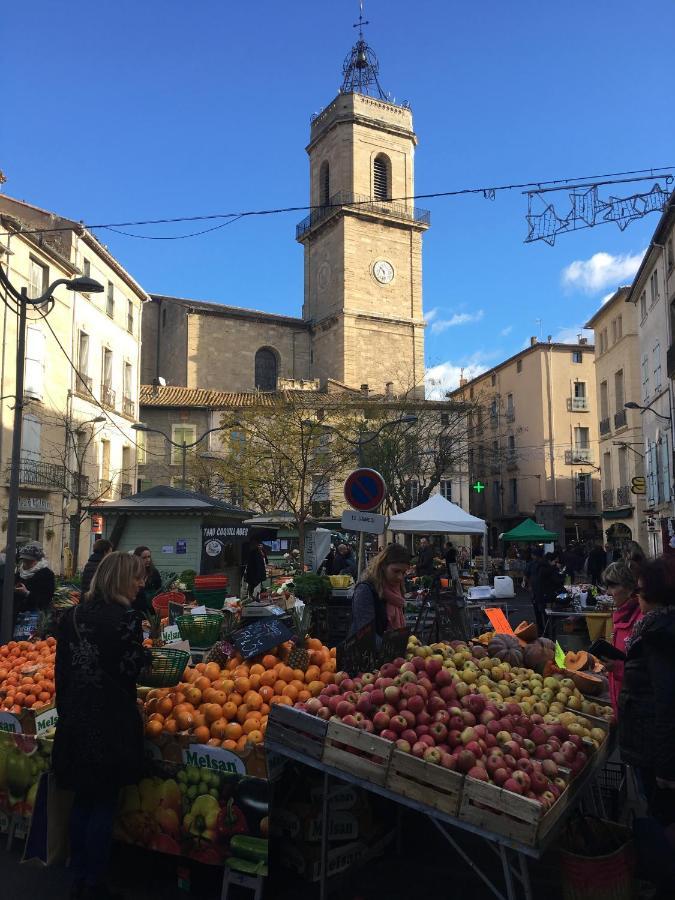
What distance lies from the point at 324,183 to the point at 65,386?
94.3 ft

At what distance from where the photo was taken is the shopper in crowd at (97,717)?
145 inches

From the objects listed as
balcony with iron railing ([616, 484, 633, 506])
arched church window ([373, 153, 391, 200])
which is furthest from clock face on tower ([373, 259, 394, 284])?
balcony with iron railing ([616, 484, 633, 506])

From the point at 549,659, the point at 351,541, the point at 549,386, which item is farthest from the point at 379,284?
the point at 549,659

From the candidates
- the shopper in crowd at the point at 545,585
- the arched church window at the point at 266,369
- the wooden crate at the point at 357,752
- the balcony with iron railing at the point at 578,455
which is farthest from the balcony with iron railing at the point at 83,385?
the balcony with iron railing at the point at 578,455

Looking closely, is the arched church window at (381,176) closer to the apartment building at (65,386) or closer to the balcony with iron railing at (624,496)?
the apartment building at (65,386)

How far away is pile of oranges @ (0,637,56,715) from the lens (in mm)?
4816

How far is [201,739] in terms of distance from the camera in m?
3.94

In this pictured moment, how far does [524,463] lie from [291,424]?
22.3m

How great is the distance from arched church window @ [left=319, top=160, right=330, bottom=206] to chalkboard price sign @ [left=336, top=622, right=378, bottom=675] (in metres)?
48.7

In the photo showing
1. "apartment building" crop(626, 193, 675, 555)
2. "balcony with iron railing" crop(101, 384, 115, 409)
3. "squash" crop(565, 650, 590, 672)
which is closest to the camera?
"squash" crop(565, 650, 590, 672)

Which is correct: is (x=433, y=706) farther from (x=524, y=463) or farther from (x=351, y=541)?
(x=524, y=463)

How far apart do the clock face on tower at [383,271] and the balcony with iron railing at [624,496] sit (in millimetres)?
20538

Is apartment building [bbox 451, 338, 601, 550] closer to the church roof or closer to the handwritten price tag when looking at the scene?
the church roof

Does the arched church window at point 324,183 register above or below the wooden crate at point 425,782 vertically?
above
